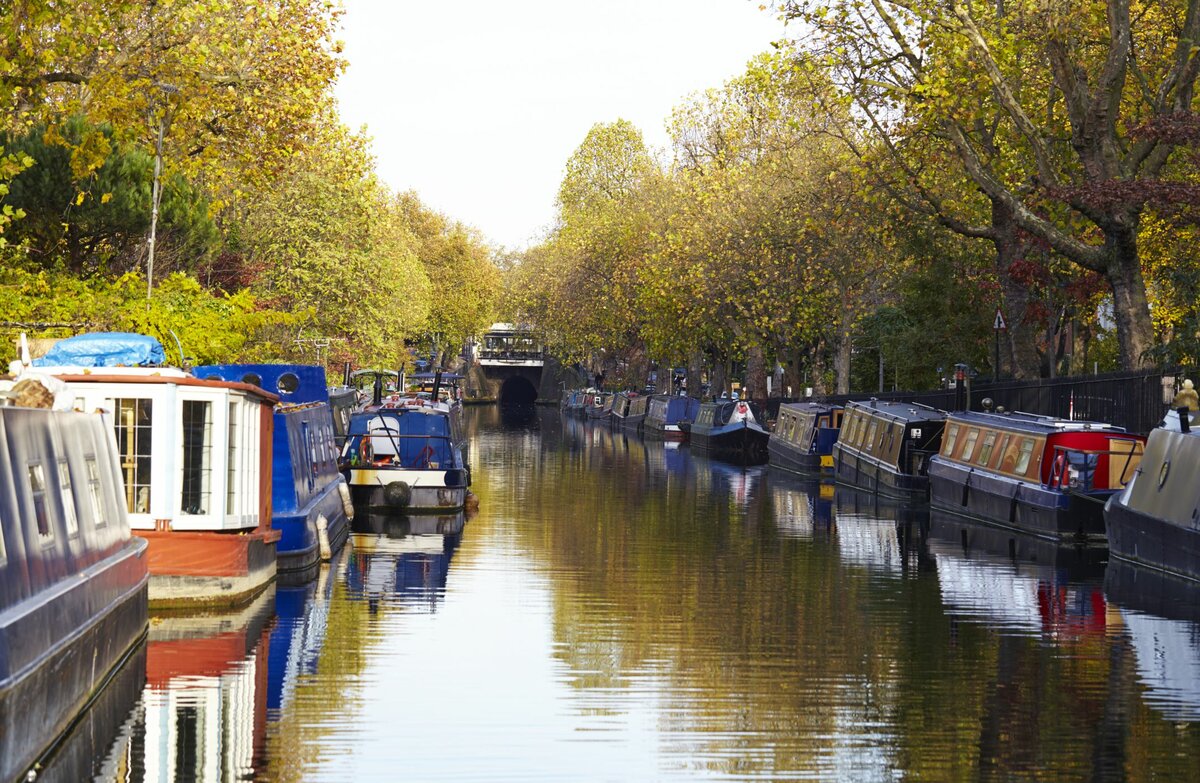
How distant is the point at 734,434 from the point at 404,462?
1205 inches

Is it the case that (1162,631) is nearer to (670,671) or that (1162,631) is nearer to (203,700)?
(670,671)

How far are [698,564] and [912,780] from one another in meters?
15.9

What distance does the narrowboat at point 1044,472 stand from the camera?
102ft

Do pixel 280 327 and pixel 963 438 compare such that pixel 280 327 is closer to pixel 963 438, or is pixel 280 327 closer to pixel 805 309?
pixel 805 309

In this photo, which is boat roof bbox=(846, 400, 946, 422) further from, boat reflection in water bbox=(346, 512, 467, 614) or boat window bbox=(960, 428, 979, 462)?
boat reflection in water bbox=(346, 512, 467, 614)

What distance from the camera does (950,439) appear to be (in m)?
39.8

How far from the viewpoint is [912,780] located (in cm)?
1223

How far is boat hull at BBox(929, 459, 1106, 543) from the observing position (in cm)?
3122

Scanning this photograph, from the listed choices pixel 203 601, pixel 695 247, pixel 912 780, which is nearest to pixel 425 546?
pixel 203 601

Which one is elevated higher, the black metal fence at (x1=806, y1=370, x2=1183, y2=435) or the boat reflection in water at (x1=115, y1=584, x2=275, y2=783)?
the black metal fence at (x1=806, y1=370, x2=1183, y2=435)

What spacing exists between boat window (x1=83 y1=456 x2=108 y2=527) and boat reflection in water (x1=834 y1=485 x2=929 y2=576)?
1471cm

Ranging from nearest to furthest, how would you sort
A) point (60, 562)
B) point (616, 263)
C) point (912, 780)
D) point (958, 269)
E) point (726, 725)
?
point (912, 780) → point (60, 562) → point (726, 725) → point (958, 269) → point (616, 263)

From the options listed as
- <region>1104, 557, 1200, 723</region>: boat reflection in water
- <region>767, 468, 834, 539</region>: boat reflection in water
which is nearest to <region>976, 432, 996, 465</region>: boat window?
<region>767, 468, 834, 539</region>: boat reflection in water

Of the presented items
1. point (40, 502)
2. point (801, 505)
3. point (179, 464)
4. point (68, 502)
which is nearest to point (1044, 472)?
point (801, 505)
